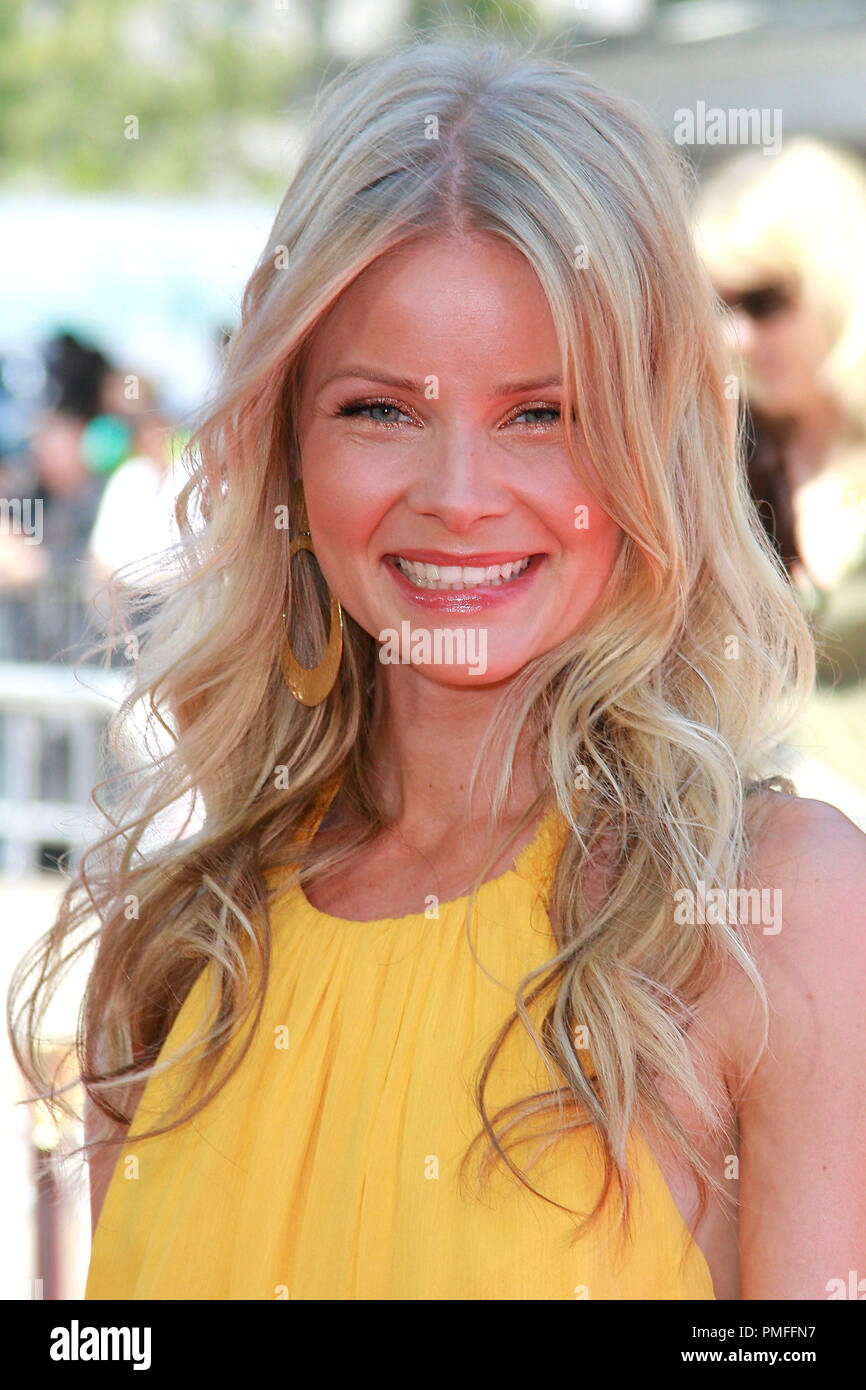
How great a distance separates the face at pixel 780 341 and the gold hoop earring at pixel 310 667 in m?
1.52

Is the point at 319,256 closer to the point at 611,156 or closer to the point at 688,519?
the point at 611,156

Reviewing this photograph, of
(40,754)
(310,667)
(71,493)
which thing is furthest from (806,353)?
(71,493)

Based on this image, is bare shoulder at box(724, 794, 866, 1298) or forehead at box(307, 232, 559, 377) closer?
bare shoulder at box(724, 794, 866, 1298)

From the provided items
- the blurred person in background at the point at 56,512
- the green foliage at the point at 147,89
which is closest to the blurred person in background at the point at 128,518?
the blurred person in background at the point at 56,512

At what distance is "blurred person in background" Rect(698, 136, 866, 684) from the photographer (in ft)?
10.5

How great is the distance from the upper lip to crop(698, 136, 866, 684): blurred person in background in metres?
1.56

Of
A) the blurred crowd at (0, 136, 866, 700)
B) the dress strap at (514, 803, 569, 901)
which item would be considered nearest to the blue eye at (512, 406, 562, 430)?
the dress strap at (514, 803, 569, 901)

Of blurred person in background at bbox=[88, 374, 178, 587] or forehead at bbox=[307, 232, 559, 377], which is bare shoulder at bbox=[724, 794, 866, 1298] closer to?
forehead at bbox=[307, 232, 559, 377]

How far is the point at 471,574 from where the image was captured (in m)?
1.80

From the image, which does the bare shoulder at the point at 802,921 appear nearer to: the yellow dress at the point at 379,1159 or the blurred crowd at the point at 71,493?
the yellow dress at the point at 379,1159

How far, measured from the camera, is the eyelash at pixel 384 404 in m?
1.74

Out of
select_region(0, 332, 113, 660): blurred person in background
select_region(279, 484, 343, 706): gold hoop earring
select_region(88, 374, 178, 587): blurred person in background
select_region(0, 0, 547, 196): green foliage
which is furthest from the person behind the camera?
select_region(0, 0, 547, 196): green foliage

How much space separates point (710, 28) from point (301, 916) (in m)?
8.81
